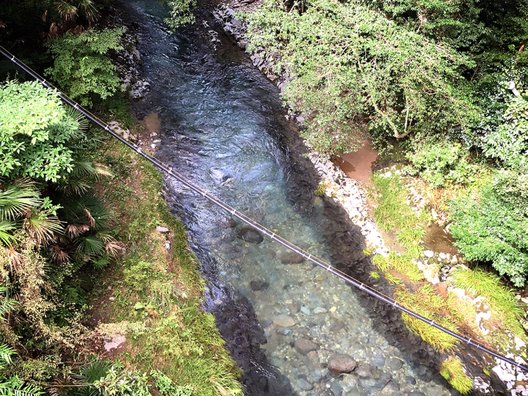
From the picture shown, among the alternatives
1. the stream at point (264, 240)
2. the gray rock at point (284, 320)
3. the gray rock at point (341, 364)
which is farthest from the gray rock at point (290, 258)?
the gray rock at point (341, 364)

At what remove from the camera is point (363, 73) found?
7.38 meters

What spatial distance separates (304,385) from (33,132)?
528cm

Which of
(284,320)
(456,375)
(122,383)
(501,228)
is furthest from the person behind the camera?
(284,320)

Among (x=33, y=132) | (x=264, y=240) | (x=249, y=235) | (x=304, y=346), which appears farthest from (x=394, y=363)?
(x=33, y=132)

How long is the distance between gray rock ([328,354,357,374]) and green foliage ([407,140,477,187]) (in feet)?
13.1

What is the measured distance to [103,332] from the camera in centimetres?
533

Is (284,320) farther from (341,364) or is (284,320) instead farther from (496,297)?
(496,297)

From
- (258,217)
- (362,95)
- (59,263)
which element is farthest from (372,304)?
(59,263)

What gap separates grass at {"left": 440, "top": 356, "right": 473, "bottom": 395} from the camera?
19.7 ft

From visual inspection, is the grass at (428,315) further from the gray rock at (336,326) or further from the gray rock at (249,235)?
the gray rock at (249,235)

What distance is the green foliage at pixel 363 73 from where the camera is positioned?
7.02 m

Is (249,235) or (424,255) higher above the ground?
(424,255)

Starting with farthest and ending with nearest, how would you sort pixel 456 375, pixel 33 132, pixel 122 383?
1. pixel 456 375
2. pixel 33 132
3. pixel 122 383

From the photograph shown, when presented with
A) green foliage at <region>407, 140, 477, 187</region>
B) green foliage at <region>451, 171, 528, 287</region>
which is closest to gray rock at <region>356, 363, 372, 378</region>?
green foliage at <region>451, 171, 528, 287</region>
